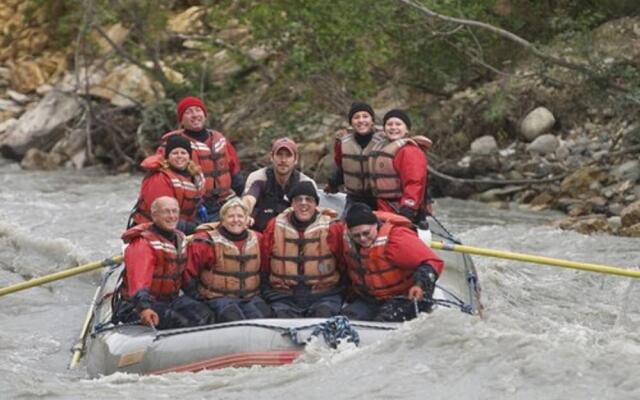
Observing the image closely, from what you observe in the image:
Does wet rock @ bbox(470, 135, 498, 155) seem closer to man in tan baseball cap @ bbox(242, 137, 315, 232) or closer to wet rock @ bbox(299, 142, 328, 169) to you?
wet rock @ bbox(299, 142, 328, 169)

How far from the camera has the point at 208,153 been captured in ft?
28.8

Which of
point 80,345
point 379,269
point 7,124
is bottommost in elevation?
point 80,345

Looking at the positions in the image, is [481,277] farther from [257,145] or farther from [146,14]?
[146,14]

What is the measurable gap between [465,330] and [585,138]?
7.58 meters

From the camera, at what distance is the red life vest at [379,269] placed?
6961 millimetres

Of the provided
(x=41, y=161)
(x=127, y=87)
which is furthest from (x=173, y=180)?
(x=127, y=87)

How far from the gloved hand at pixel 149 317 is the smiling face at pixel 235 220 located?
62 cm

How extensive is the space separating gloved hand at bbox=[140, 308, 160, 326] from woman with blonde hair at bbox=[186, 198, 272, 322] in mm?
337

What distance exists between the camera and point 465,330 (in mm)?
6477

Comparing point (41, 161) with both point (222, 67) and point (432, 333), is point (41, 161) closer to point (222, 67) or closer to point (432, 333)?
point (222, 67)

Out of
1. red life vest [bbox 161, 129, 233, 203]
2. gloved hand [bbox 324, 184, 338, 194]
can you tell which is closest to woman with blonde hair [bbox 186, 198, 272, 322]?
red life vest [bbox 161, 129, 233, 203]

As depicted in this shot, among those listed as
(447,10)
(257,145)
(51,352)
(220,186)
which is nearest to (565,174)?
(447,10)

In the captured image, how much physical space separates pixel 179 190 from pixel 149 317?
153 centimetres

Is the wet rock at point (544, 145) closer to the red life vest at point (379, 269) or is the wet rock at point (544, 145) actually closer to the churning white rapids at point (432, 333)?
the churning white rapids at point (432, 333)
